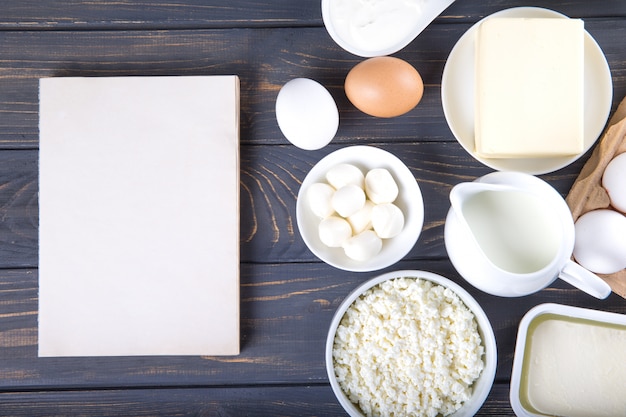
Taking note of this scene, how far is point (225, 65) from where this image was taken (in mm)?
883

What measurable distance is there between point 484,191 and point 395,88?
0.18 meters

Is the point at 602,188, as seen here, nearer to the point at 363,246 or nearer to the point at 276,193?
the point at 363,246

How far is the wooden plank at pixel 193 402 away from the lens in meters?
0.88

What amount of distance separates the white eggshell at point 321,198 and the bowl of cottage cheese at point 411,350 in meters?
0.12

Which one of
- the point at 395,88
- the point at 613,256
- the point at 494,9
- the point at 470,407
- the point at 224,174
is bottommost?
the point at 470,407

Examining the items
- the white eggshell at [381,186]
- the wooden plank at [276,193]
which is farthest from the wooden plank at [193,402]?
the white eggshell at [381,186]

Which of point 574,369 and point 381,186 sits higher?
point 381,186

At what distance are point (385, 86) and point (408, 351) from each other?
0.37 metres

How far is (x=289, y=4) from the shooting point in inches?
34.8

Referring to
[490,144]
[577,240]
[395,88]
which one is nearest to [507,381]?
[577,240]

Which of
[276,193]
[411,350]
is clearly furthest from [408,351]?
[276,193]

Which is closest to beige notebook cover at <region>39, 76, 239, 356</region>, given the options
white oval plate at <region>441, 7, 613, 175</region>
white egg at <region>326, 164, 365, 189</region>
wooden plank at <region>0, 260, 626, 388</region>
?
wooden plank at <region>0, 260, 626, 388</region>

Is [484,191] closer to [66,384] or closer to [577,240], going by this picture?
[577,240]

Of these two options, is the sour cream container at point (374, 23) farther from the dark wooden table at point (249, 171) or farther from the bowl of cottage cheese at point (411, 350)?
the bowl of cottage cheese at point (411, 350)
